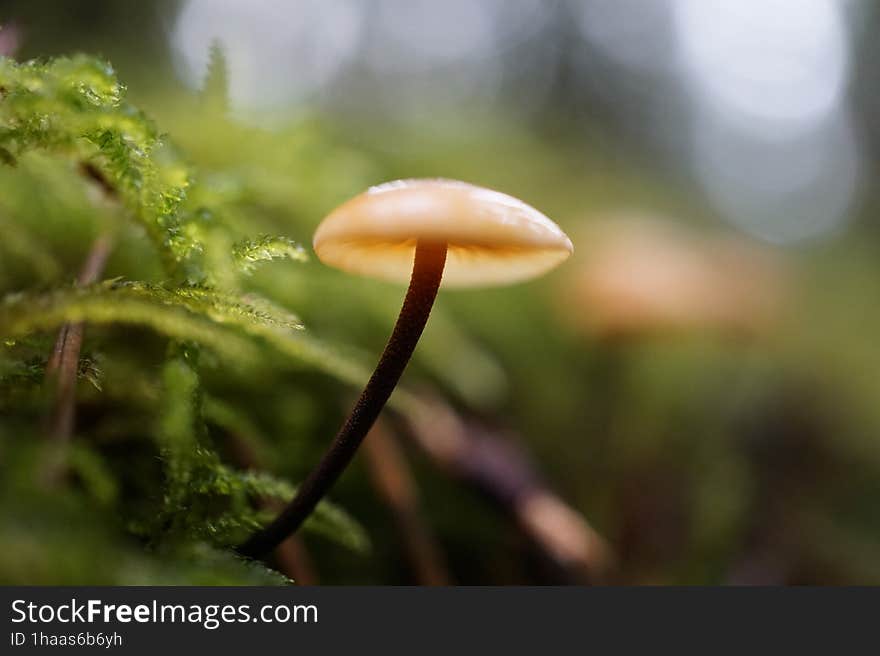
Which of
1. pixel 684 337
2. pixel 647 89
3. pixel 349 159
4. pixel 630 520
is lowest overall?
pixel 630 520

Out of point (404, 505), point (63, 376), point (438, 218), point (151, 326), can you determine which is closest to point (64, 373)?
point (63, 376)

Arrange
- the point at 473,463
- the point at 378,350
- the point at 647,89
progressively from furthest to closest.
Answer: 1. the point at 647,89
2. the point at 378,350
3. the point at 473,463

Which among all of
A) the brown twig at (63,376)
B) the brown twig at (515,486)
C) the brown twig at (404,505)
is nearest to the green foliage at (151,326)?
the brown twig at (63,376)

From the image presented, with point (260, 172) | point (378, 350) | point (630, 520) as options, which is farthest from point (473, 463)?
point (260, 172)

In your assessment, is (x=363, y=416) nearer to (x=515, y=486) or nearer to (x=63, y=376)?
(x=63, y=376)

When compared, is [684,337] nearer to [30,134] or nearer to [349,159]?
[349,159]

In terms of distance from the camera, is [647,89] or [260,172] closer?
[260,172]

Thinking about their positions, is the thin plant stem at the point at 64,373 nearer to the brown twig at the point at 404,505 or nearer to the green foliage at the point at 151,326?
the green foliage at the point at 151,326

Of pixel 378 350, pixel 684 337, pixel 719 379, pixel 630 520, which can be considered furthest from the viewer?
pixel 719 379
